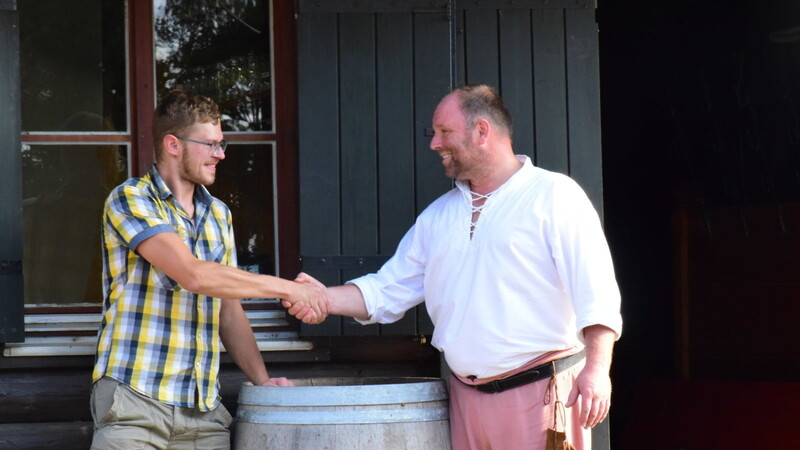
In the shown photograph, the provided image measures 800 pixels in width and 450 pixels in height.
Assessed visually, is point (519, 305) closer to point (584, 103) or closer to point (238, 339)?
point (238, 339)

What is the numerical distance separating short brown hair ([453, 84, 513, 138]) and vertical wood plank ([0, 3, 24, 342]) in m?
1.52

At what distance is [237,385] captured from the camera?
3.55 meters

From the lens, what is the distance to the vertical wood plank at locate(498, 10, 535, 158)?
11.7 feet

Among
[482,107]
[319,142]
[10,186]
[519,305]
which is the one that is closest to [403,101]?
[319,142]

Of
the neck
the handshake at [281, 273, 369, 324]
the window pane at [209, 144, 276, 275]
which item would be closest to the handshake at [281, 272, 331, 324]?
the handshake at [281, 273, 369, 324]

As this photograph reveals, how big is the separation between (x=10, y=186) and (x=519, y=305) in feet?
5.81

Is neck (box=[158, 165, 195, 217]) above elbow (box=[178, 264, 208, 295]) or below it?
above

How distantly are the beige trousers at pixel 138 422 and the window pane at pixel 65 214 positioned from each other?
109 cm

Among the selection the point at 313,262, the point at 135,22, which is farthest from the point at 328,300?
the point at 135,22

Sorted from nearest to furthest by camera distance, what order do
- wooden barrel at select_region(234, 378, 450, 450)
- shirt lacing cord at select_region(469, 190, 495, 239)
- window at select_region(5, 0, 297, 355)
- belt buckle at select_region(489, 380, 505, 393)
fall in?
wooden barrel at select_region(234, 378, 450, 450) → belt buckle at select_region(489, 380, 505, 393) → shirt lacing cord at select_region(469, 190, 495, 239) → window at select_region(5, 0, 297, 355)

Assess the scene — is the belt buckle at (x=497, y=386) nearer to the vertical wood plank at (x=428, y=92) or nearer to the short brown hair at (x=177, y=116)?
the vertical wood plank at (x=428, y=92)

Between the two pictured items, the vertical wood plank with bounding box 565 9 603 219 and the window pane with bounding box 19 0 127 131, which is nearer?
the vertical wood plank with bounding box 565 9 603 219

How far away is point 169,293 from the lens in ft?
9.35

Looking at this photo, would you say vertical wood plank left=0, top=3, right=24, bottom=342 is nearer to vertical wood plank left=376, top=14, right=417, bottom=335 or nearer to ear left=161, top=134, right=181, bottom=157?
ear left=161, top=134, right=181, bottom=157
